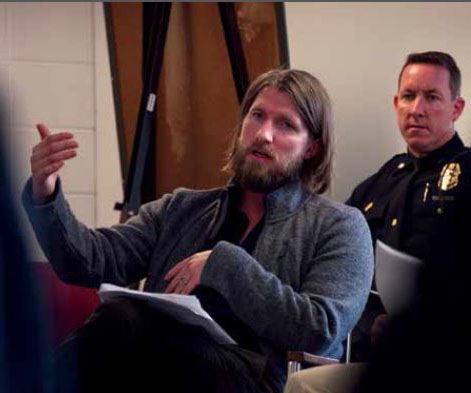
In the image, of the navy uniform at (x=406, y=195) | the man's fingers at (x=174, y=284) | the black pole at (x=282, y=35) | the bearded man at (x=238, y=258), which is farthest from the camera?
the black pole at (x=282, y=35)

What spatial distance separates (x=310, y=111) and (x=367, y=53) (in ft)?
3.83

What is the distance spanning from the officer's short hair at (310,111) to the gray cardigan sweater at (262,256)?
0.22 feet

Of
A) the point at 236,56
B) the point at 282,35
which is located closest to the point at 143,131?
the point at 236,56

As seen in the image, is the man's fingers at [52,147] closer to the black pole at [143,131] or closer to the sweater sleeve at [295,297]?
the sweater sleeve at [295,297]

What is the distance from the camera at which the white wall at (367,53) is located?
3029mm

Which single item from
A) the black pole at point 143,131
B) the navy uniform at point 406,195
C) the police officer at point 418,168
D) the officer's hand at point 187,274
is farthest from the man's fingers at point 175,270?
the black pole at point 143,131

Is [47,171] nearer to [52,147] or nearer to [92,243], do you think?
[52,147]

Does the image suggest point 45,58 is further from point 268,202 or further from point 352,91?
point 268,202

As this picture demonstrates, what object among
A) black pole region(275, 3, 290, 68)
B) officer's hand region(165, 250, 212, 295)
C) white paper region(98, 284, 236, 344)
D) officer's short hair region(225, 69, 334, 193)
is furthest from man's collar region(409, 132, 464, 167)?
white paper region(98, 284, 236, 344)

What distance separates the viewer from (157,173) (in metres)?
3.01

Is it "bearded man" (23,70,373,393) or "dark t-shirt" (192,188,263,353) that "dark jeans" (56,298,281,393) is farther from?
"dark t-shirt" (192,188,263,353)

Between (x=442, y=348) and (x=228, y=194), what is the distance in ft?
4.90

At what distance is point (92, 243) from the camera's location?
1885 millimetres

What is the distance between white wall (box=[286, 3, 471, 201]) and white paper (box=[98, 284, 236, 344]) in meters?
1.44
